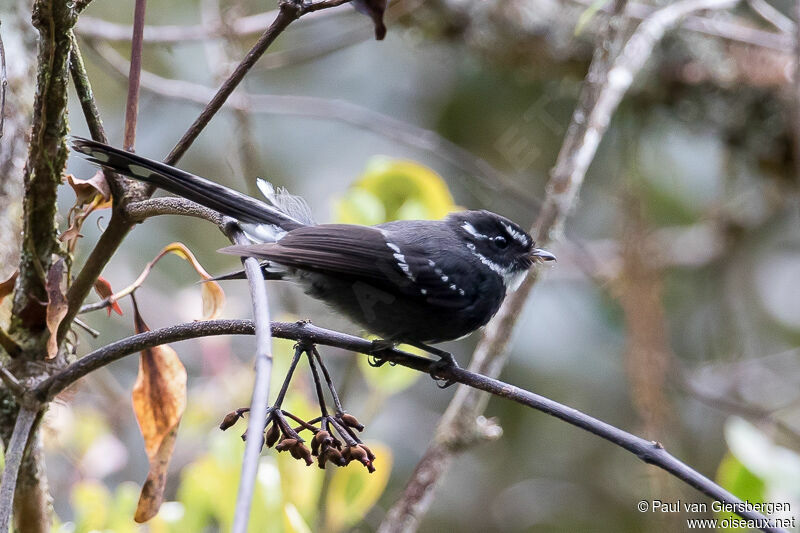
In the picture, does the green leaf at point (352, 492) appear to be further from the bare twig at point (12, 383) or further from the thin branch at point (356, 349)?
the bare twig at point (12, 383)

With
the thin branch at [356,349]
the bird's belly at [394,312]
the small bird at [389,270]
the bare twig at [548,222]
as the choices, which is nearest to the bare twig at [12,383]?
the thin branch at [356,349]

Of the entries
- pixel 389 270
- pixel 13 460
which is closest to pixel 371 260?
pixel 389 270

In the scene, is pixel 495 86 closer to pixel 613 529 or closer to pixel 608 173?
pixel 608 173

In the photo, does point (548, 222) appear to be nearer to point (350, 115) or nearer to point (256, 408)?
point (350, 115)

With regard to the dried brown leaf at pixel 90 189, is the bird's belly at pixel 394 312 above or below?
below

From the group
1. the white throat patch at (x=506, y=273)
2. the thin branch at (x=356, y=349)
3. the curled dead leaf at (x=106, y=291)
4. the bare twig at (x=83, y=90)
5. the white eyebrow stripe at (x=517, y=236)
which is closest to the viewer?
the thin branch at (x=356, y=349)

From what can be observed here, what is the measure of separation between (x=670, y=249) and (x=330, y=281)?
349 cm

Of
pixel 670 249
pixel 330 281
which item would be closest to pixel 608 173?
pixel 670 249

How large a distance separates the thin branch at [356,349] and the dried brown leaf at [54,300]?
9 cm

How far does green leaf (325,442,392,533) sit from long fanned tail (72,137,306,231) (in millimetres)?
762

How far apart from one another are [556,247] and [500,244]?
774 millimetres

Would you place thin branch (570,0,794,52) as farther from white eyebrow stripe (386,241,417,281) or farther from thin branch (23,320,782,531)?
Answer: thin branch (23,320,782,531)

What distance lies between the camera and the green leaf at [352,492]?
235 centimetres

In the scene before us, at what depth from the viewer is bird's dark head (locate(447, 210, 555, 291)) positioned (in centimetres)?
254
